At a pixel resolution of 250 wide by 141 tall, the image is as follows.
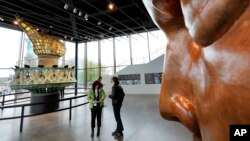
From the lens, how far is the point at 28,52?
1149cm

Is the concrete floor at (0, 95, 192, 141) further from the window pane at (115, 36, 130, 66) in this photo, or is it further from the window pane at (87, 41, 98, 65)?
the window pane at (87, 41, 98, 65)

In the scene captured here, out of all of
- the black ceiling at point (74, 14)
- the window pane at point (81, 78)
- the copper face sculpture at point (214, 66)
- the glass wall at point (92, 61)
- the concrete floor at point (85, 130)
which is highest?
the black ceiling at point (74, 14)

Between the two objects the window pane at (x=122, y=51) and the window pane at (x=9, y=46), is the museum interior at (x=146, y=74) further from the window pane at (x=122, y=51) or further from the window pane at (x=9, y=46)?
the window pane at (x=122, y=51)

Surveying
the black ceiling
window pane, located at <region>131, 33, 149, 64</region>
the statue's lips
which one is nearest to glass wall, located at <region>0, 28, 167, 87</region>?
window pane, located at <region>131, 33, 149, 64</region>

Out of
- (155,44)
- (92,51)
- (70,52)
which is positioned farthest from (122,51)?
(70,52)

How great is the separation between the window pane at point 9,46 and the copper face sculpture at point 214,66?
12661mm

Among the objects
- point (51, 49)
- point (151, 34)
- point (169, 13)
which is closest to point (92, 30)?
point (151, 34)

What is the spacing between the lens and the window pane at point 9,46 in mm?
10078

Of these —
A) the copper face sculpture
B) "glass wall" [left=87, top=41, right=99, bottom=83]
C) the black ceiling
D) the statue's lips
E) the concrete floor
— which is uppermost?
the black ceiling

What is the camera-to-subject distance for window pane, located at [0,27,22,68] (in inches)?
397

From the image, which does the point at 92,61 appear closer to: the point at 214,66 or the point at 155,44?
the point at 155,44

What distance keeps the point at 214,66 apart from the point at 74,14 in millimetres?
9027

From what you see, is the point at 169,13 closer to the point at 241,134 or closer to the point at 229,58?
the point at 229,58

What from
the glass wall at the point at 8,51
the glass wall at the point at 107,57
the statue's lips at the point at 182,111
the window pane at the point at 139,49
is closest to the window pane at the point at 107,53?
the glass wall at the point at 107,57
